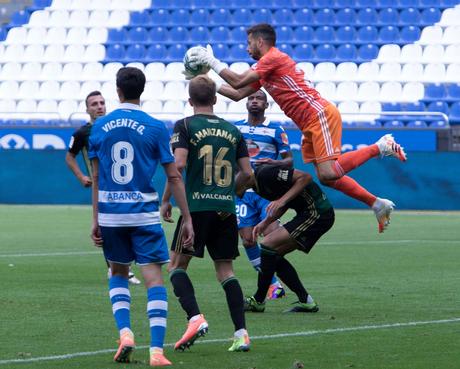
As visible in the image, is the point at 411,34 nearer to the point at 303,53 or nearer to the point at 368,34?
the point at 368,34

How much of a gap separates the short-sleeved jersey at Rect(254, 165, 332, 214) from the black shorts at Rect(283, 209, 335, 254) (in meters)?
0.06

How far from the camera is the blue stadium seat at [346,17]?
35.1 m

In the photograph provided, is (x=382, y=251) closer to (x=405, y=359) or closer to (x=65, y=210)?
(x=405, y=359)

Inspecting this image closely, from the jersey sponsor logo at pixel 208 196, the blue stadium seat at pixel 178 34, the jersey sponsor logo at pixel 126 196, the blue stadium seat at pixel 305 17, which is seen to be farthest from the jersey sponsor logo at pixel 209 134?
the blue stadium seat at pixel 178 34

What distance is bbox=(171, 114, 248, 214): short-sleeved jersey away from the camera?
822cm

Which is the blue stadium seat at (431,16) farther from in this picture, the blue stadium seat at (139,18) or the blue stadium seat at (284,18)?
the blue stadium seat at (139,18)

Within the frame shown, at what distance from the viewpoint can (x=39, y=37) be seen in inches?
1500

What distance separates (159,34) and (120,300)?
29492 millimetres

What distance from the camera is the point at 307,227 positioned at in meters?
10.5

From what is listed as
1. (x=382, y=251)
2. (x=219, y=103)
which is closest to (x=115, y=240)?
(x=382, y=251)

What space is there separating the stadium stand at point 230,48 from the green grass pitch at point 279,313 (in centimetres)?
1463

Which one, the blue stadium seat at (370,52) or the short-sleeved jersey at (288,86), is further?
the blue stadium seat at (370,52)

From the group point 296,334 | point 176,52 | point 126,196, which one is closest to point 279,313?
point 296,334

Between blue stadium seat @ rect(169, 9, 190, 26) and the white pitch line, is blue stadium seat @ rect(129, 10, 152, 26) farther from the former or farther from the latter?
the white pitch line
